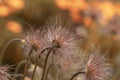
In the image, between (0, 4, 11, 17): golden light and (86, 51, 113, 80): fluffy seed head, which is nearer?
(86, 51, 113, 80): fluffy seed head

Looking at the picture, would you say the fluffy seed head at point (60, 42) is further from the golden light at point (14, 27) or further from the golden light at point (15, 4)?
the golden light at point (15, 4)

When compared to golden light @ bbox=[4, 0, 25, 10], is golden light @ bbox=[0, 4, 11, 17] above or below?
below

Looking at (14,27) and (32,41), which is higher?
(14,27)

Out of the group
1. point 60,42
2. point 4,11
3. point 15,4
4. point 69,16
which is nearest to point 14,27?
point 4,11

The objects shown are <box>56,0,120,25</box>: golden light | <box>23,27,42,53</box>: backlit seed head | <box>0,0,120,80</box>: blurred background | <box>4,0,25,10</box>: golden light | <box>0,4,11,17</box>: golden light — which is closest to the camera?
<box>23,27,42,53</box>: backlit seed head

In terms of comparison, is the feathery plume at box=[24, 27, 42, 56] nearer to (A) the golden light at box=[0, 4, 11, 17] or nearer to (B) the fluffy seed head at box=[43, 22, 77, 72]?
(B) the fluffy seed head at box=[43, 22, 77, 72]

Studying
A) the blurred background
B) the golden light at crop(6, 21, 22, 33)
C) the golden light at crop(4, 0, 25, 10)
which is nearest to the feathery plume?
the blurred background

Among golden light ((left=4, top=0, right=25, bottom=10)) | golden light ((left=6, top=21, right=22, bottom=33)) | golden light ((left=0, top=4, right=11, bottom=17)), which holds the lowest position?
golden light ((left=6, top=21, right=22, bottom=33))

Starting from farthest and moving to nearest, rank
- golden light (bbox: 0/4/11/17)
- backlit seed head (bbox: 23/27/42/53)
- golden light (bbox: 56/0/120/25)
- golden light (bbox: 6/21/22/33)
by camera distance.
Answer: golden light (bbox: 56/0/120/25), golden light (bbox: 0/4/11/17), golden light (bbox: 6/21/22/33), backlit seed head (bbox: 23/27/42/53)

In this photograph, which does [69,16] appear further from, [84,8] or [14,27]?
[14,27]
